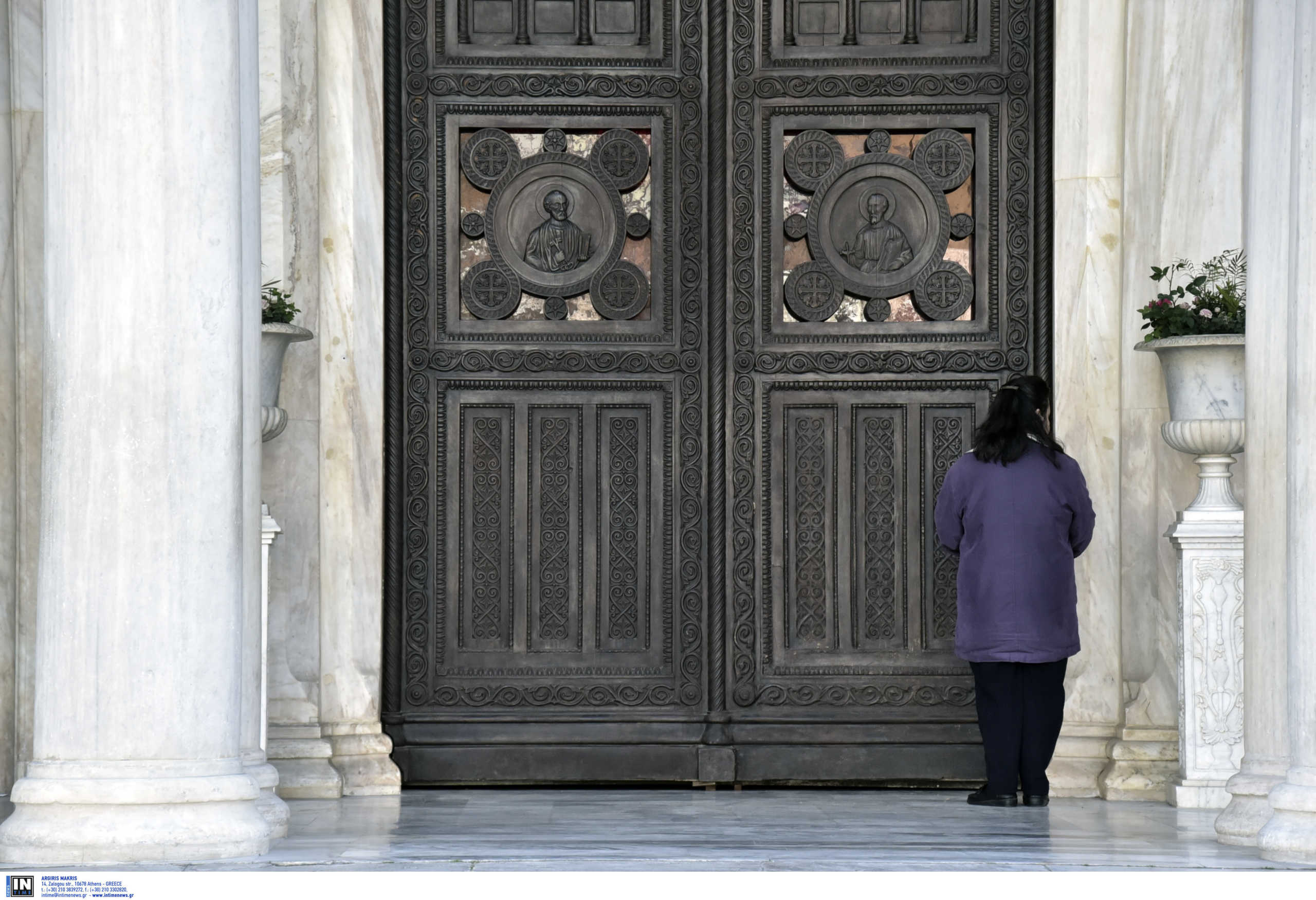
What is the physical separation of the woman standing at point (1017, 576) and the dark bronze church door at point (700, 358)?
2.74ft

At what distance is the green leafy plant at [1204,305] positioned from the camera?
24.4ft

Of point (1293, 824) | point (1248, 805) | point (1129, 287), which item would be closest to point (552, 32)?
point (1129, 287)

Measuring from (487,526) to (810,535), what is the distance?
1594 millimetres

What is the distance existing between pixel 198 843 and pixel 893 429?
166 inches

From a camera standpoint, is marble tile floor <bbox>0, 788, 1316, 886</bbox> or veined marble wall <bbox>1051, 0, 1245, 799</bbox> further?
veined marble wall <bbox>1051, 0, 1245, 799</bbox>

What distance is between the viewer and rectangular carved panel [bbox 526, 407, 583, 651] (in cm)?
844

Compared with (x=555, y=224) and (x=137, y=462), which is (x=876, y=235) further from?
(x=137, y=462)

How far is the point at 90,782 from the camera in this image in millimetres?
5461

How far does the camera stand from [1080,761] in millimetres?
8078

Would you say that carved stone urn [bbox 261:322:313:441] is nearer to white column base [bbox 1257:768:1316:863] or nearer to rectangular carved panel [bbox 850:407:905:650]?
rectangular carved panel [bbox 850:407:905:650]

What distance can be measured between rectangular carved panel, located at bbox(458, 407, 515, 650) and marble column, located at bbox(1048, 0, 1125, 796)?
8.87 ft

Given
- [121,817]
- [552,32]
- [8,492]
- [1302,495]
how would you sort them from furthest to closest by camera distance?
[552,32] < [8,492] < [1302,495] < [121,817]

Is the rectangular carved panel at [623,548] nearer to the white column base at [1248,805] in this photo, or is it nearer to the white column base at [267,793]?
the white column base at [267,793]

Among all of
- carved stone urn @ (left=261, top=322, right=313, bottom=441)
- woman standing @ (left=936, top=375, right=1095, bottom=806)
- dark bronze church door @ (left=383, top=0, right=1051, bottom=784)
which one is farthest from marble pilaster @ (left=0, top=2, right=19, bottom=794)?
woman standing @ (left=936, top=375, right=1095, bottom=806)
